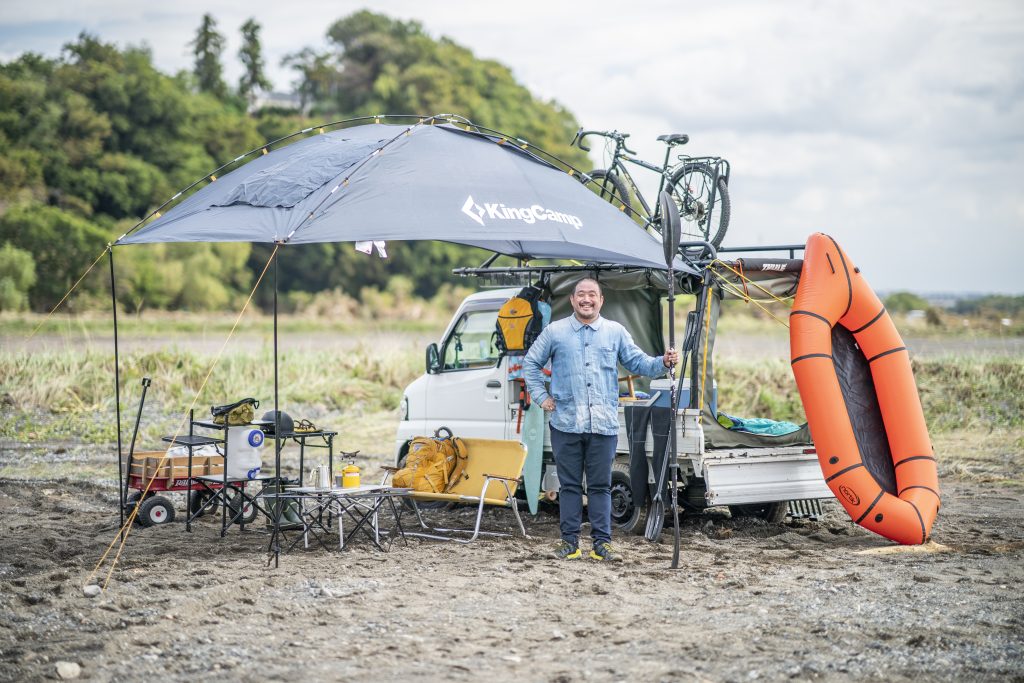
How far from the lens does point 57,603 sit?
21.0 ft

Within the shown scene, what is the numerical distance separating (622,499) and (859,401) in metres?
1.95

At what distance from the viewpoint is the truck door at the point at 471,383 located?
9.71m

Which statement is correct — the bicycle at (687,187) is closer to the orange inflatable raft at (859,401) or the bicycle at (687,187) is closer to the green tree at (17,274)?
the orange inflatable raft at (859,401)

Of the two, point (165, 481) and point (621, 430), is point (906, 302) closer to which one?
point (621, 430)

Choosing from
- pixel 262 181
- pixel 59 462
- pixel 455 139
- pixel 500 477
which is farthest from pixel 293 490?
pixel 59 462

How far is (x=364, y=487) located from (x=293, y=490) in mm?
507

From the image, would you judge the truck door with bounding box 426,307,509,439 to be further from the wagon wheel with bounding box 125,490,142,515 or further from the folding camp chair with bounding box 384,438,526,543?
the wagon wheel with bounding box 125,490,142,515

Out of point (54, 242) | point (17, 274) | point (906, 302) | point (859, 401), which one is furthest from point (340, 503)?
point (906, 302)

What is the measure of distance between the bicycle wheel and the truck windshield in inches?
76.2

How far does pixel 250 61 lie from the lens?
6347cm

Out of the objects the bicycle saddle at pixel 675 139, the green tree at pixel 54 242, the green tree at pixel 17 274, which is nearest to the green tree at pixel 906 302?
the green tree at pixel 54 242

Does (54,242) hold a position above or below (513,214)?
above

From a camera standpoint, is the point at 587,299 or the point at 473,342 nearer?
the point at 587,299

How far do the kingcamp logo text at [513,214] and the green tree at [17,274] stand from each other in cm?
2699
